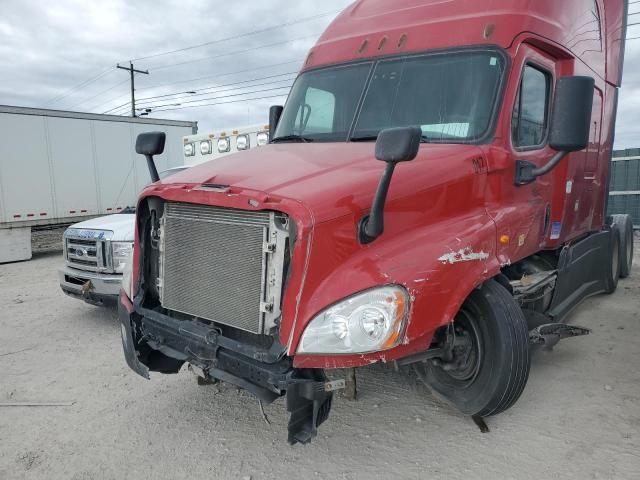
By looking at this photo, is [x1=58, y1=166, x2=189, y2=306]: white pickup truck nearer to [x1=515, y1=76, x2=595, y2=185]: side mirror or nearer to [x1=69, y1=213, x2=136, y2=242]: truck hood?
[x1=69, y1=213, x2=136, y2=242]: truck hood

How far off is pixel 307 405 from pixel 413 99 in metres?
2.30

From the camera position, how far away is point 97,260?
19.3 feet

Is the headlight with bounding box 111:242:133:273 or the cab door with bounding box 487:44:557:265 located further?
the headlight with bounding box 111:242:133:273

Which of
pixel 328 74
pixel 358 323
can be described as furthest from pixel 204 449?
pixel 328 74

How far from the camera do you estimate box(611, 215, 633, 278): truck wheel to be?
7.53m

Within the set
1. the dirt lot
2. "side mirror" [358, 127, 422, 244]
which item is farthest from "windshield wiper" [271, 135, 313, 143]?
the dirt lot

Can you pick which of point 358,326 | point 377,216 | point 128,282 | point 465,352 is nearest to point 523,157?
point 465,352

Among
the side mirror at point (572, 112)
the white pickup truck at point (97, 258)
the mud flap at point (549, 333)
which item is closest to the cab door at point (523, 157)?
the side mirror at point (572, 112)

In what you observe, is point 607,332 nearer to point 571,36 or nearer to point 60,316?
point 571,36

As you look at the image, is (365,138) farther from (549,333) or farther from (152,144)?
(549,333)

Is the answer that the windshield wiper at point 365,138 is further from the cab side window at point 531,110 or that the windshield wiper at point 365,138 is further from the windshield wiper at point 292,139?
the cab side window at point 531,110

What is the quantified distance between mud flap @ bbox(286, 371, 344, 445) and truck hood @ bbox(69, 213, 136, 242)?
3743 mm

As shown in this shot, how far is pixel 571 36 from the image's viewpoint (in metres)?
4.48

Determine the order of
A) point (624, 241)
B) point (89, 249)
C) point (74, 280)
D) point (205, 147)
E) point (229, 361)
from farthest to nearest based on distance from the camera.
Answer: point (205, 147), point (624, 241), point (74, 280), point (89, 249), point (229, 361)
